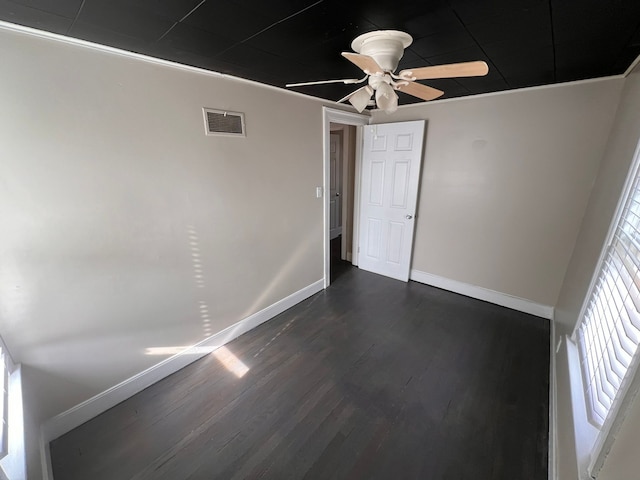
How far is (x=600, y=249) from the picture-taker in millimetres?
1574

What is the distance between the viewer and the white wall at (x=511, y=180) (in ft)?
7.68

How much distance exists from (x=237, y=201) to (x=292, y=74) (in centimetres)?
107

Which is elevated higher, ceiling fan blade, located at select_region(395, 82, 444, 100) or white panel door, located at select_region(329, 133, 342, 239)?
ceiling fan blade, located at select_region(395, 82, 444, 100)

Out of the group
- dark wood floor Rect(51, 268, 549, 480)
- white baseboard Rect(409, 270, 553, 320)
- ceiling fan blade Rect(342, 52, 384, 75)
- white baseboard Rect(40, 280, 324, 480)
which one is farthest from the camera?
white baseboard Rect(409, 270, 553, 320)

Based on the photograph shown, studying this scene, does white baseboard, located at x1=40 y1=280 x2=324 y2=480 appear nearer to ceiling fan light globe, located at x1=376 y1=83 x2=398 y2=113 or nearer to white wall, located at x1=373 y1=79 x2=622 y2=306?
ceiling fan light globe, located at x1=376 y1=83 x2=398 y2=113

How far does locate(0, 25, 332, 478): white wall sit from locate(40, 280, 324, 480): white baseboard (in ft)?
0.20

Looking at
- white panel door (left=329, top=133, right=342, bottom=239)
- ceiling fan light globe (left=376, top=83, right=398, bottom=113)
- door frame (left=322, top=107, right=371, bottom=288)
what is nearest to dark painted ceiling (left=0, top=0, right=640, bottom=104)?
ceiling fan light globe (left=376, top=83, right=398, bottom=113)

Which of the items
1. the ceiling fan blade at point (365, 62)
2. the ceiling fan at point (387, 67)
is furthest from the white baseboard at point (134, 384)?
the ceiling fan blade at point (365, 62)

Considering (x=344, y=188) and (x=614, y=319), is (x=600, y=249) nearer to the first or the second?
(x=614, y=319)

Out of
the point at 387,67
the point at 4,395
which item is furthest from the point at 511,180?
the point at 4,395

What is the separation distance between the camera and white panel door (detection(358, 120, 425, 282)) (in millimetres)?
3230

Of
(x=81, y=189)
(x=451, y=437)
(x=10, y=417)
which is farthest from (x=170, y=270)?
(x=451, y=437)

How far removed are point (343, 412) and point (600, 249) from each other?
1.87 metres

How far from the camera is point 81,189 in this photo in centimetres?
150
